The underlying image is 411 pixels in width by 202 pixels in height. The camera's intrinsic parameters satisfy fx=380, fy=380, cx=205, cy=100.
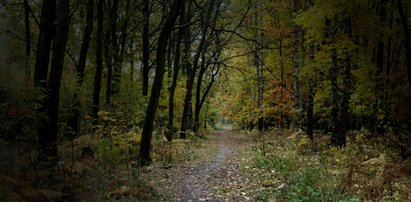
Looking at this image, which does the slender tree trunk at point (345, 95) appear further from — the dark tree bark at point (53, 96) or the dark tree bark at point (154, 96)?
the dark tree bark at point (53, 96)

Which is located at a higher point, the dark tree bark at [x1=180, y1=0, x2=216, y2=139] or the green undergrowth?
the dark tree bark at [x1=180, y1=0, x2=216, y2=139]

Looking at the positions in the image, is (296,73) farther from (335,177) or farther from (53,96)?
(53,96)

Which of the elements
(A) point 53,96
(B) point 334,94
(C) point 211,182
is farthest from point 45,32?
(B) point 334,94

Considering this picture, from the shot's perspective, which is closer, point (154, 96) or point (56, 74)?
point (56, 74)

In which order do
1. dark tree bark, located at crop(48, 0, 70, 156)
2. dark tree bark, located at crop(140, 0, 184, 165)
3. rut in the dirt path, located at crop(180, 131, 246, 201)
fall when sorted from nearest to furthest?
1. rut in the dirt path, located at crop(180, 131, 246, 201)
2. dark tree bark, located at crop(48, 0, 70, 156)
3. dark tree bark, located at crop(140, 0, 184, 165)

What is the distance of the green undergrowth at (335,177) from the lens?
305 inches

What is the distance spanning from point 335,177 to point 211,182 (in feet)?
11.1

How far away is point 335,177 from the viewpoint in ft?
31.0

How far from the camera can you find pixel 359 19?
49.6 ft

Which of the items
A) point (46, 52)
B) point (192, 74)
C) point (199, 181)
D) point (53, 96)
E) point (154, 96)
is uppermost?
point (192, 74)

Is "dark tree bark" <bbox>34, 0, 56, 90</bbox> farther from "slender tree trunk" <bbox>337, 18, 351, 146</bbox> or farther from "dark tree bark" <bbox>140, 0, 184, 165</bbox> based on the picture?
"slender tree trunk" <bbox>337, 18, 351, 146</bbox>

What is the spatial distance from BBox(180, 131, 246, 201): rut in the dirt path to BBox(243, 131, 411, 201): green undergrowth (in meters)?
0.62

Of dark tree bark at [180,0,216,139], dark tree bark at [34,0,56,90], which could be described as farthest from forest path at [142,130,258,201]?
dark tree bark at [180,0,216,139]

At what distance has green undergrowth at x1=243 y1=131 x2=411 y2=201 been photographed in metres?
7.74
